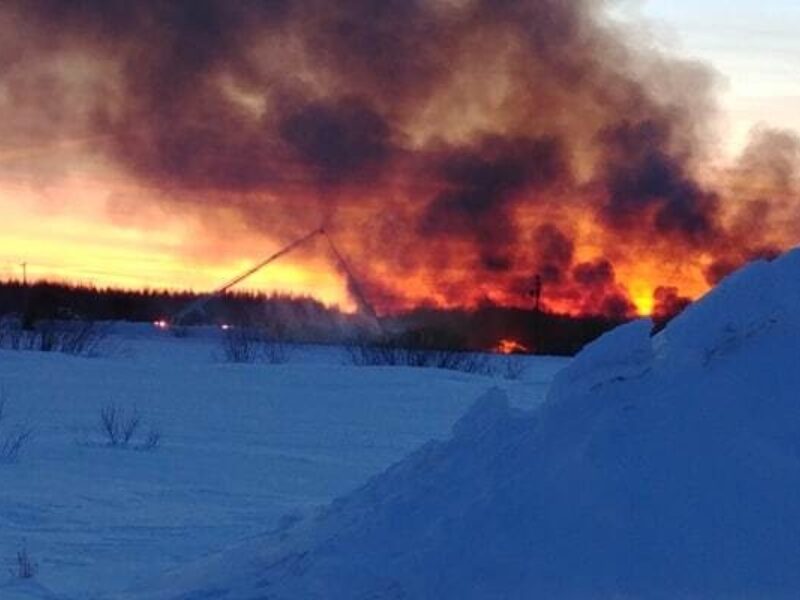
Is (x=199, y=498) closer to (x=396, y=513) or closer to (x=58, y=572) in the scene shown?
(x=58, y=572)

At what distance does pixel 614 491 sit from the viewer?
6062 millimetres

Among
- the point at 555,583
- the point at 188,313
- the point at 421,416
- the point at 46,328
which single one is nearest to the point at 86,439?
the point at 421,416

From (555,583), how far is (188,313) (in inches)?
2796

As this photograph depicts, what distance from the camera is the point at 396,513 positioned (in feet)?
21.9

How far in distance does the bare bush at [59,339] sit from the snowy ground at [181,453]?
1089 cm

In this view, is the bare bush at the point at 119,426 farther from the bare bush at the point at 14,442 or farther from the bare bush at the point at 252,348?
the bare bush at the point at 252,348

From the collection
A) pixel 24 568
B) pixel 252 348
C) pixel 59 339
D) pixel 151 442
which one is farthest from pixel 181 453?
pixel 252 348

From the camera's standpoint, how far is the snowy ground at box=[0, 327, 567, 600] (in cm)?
927

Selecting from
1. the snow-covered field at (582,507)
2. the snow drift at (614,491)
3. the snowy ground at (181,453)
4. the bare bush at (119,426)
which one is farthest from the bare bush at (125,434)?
the snow drift at (614,491)

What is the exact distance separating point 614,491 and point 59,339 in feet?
121

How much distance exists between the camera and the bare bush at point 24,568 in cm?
801

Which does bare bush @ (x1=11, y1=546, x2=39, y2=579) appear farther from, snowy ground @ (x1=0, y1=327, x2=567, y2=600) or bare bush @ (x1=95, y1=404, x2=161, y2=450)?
bare bush @ (x1=95, y1=404, x2=161, y2=450)

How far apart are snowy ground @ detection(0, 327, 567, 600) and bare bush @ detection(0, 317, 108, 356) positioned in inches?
429

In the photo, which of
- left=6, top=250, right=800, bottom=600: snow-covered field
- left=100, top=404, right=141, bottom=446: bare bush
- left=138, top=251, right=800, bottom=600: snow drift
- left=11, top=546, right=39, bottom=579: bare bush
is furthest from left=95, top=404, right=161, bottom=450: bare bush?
left=138, top=251, right=800, bottom=600: snow drift
